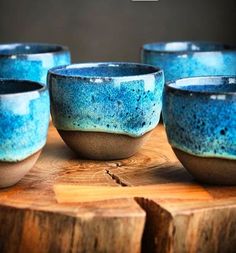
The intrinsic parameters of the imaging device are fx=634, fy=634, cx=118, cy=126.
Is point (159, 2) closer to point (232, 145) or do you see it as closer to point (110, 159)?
point (110, 159)

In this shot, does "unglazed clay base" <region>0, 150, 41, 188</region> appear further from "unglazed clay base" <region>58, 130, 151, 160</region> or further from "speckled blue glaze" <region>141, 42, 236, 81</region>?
"speckled blue glaze" <region>141, 42, 236, 81</region>

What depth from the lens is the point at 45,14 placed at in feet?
6.76

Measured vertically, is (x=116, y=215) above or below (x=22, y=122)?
below

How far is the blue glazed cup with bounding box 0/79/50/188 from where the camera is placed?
2.85ft

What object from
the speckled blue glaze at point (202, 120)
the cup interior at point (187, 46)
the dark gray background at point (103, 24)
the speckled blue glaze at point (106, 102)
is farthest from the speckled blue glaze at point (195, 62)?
the dark gray background at point (103, 24)

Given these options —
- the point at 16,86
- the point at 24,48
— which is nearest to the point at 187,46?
the point at 24,48

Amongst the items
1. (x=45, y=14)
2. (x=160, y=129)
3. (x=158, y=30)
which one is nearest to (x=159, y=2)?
(x=158, y=30)

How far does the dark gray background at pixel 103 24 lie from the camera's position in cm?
202

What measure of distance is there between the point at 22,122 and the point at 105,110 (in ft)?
0.56

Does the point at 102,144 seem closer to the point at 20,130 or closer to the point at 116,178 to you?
the point at 116,178

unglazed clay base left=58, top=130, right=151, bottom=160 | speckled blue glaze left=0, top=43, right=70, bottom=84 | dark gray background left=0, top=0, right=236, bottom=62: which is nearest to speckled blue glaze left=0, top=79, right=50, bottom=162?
unglazed clay base left=58, top=130, right=151, bottom=160

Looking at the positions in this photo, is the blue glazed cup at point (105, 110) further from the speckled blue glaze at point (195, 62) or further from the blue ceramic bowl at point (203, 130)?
the speckled blue glaze at point (195, 62)

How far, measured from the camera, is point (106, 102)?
3.29 ft

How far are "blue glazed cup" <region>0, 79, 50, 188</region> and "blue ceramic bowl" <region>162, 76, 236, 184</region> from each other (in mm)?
187
